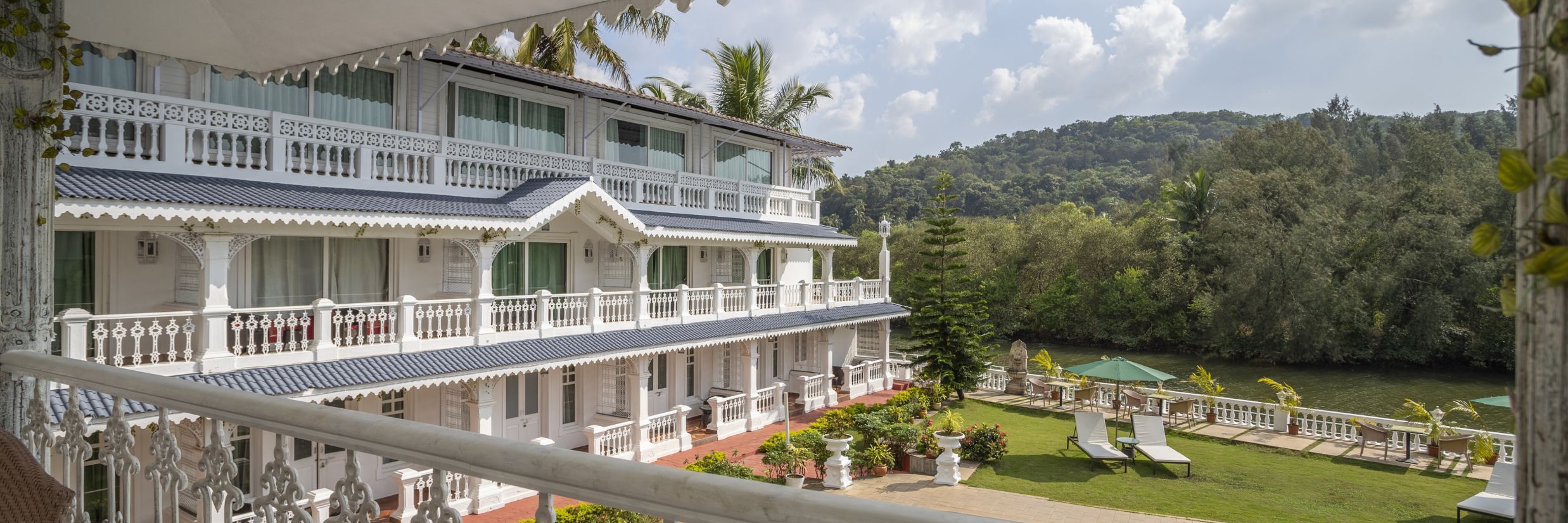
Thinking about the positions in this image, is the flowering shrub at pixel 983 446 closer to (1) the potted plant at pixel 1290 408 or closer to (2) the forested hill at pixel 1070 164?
(1) the potted plant at pixel 1290 408

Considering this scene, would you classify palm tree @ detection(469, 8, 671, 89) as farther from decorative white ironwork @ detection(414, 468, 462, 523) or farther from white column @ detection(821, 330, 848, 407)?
decorative white ironwork @ detection(414, 468, 462, 523)

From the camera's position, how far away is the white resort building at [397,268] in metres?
8.92

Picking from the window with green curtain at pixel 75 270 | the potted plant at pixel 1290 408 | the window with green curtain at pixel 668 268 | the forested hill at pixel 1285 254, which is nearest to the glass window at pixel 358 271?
the window with green curtain at pixel 75 270

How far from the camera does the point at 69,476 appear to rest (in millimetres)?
3428

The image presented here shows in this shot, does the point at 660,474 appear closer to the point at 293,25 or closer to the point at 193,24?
the point at 293,25

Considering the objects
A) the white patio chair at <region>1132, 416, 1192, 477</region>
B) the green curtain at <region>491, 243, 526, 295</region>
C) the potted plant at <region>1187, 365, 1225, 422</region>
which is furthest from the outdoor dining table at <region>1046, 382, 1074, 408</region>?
the green curtain at <region>491, 243, 526, 295</region>

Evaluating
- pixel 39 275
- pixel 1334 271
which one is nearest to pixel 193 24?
pixel 39 275

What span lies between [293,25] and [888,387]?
69.4 ft

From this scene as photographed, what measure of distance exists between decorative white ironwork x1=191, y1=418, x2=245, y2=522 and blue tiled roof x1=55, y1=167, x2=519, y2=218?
7.34 m

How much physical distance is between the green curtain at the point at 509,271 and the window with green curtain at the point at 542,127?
1939 mm

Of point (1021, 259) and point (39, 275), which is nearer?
point (39, 275)

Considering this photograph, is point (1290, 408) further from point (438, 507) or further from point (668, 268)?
point (438, 507)

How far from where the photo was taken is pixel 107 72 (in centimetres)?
962

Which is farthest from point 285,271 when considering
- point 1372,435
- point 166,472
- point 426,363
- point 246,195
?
point 1372,435
